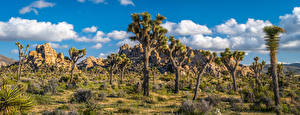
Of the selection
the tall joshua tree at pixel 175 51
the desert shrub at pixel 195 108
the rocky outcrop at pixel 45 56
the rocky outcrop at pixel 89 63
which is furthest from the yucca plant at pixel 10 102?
the rocky outcrop at pixel 89 63

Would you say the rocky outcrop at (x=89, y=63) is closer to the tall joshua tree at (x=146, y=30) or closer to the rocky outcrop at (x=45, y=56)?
the rocky outcrop at (x=45, y=56)

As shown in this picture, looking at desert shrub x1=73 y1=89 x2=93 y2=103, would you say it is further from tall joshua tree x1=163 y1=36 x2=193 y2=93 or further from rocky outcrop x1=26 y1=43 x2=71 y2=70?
rocky outcrop x1=26 y1=43 x2=71 y2=70

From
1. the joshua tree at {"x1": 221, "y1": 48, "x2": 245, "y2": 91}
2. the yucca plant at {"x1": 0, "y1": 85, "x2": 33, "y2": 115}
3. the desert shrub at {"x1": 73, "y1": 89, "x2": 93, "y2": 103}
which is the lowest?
the desert shrub at {"x1": 73, "y1": 89, "x2": 93, "y2": 103}

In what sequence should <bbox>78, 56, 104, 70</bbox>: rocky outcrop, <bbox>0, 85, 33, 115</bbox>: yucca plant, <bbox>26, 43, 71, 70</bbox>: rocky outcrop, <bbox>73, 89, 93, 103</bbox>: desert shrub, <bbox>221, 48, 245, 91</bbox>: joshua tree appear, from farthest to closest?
<bbox>78, 56, 104, 70</bbox>: rocky outcrop, <bbox>26, 43, 71, 70</bbox>: rocky outcrop, <bbox>221, 48, 245, 91</bbox>: joshua tree, <bbox>73, 89, 93, 103</bbox>: desert shrub, <bbox>0, 85, 33, 115</bbox>: yucca plant

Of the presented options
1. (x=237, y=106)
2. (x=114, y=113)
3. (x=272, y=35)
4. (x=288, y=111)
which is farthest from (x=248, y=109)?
(x=114, y=113)

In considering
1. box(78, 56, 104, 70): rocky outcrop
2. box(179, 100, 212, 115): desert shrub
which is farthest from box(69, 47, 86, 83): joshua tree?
box(78, 56, 104, 70): rocky outcrop

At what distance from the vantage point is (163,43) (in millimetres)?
18750

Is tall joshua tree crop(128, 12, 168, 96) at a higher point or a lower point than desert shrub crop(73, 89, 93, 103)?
higher

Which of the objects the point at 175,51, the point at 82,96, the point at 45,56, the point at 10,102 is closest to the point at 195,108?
the point at 10,102

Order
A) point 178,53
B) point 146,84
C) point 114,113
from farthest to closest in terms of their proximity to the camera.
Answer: point 178,53, point 146,84, point 114,113

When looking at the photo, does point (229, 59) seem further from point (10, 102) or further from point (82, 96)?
point (10, 102)

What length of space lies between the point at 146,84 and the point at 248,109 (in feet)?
30.4

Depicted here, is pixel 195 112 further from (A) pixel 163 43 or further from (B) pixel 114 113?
(A) pixel 163 43

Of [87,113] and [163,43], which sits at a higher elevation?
[163,43]
